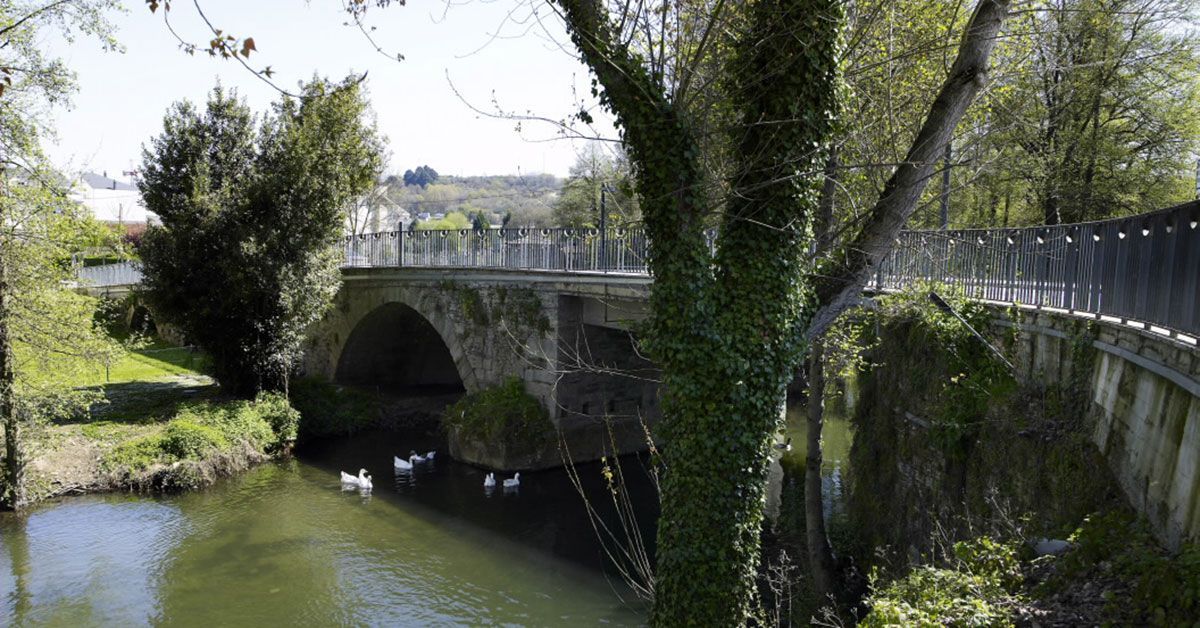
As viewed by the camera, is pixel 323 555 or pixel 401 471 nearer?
pixel 323 555

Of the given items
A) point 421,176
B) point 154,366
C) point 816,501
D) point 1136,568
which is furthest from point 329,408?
point 421,176

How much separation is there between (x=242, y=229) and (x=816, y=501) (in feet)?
47.5

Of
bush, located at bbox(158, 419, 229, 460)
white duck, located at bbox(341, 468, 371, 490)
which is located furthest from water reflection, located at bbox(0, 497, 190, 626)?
white duck, located at bbox(341, 468, 371, 490)

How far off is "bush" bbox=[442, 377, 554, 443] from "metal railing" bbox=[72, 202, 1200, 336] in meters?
2.90

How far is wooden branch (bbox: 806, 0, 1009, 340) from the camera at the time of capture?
6.94 metres

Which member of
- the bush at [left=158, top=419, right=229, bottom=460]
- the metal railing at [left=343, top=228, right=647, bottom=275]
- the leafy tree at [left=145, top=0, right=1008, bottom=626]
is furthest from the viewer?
the bush at [left=158, top=419, right=229, bottom=460]

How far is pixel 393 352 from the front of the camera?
2722 cm

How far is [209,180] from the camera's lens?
20.5 metres

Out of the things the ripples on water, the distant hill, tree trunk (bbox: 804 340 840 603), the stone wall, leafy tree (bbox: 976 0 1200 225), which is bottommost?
the ripples on water

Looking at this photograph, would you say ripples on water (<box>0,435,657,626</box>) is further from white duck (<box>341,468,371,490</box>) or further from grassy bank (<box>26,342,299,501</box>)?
grassy bank (<box>26,342,299,501</box>)

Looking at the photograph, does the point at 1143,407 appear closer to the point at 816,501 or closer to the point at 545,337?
the point at 816,501

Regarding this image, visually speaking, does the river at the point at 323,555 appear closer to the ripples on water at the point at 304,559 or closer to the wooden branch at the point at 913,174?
the ripples on water at the point at 304,559

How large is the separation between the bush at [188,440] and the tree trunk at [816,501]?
498 inches

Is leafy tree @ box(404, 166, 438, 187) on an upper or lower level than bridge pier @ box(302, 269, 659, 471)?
upper
